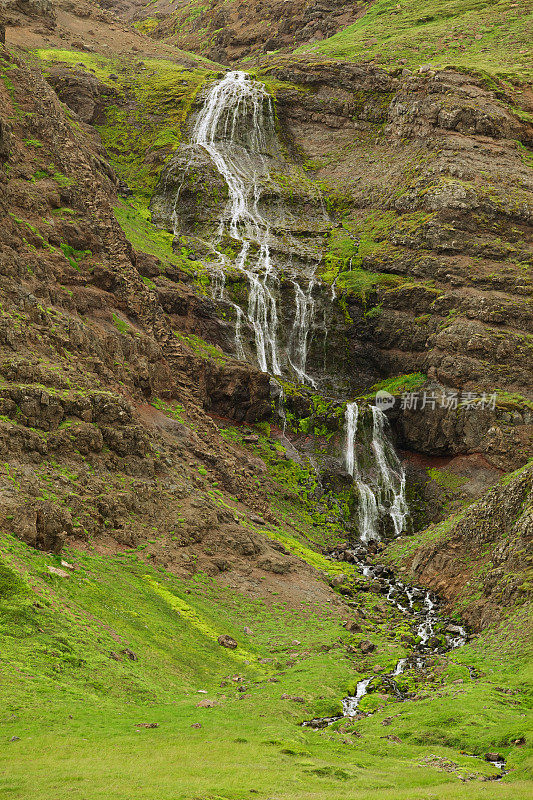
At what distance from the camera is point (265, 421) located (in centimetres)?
6322

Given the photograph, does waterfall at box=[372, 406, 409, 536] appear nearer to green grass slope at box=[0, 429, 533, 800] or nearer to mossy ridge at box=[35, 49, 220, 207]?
green grass slope at box=[0, 429, 533, 800]

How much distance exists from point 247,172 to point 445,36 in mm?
54221

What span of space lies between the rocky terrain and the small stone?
105mm

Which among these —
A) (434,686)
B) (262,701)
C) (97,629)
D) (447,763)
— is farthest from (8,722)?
(434,686)

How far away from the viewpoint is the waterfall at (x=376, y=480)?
193 feet

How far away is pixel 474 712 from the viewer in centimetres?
2797

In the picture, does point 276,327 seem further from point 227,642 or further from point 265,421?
point 227,642

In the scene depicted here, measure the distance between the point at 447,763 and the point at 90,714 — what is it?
12.5 meters

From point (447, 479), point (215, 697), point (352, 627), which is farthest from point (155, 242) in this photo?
point (215, 697)

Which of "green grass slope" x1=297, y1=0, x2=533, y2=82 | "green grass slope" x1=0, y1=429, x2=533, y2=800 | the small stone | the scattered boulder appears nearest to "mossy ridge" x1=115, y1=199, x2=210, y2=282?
→ "green grass slope" x1=0, y1=429, x2=533, y2=800

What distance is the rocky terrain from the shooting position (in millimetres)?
26141

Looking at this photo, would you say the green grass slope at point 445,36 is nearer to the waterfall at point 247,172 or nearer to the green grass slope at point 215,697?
the waterfall at point 247,172

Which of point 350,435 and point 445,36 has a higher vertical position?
point 445,36

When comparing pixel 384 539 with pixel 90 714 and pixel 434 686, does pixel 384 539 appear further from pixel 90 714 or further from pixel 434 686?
pixel 90 714
